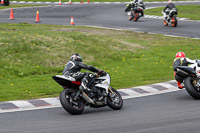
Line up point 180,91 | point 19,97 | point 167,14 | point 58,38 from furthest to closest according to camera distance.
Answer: point 167,14 → point 58,38 → point 180,91 → point 19,97

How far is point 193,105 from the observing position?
34.9ft

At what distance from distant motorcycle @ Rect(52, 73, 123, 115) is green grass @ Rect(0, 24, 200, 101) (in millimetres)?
2190

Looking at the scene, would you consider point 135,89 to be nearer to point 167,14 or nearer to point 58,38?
point 58,38

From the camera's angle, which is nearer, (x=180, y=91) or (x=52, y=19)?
(x=180, y=91)

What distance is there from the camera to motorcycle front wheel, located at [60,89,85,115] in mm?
9695

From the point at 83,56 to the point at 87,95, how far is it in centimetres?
856

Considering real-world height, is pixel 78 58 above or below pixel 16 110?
above

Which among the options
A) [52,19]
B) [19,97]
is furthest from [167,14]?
[19,97]

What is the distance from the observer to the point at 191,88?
1116cm

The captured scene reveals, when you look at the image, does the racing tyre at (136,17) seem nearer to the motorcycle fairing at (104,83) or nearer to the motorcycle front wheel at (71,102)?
the motorcycle fairing at (104,83)

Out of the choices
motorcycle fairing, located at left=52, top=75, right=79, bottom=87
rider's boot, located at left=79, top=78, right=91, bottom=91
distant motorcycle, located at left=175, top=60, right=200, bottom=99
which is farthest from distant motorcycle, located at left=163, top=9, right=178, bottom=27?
motorcycle fairing, located at left=52, top=75, right=79, bottom=87

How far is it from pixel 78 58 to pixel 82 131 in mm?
2445

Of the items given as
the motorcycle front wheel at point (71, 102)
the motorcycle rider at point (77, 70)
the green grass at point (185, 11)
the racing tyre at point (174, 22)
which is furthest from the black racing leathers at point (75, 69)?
the green grass at point (185, 11)

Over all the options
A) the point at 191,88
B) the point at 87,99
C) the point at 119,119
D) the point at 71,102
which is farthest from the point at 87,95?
the point at 191,88
